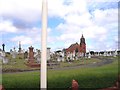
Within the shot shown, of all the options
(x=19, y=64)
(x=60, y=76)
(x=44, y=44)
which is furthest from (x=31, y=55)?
(x=44, y=44)

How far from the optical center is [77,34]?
103 inches

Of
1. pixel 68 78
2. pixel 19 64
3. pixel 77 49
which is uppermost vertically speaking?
pixel 77 49

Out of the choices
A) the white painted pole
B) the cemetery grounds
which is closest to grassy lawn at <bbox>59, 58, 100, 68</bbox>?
the cemetery grounds

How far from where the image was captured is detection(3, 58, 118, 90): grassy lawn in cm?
258

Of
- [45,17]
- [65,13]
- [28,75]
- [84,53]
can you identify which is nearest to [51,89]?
[28,75]

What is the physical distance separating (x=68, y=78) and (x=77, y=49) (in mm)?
326

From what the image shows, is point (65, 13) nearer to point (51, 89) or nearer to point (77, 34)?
point (77, 34)

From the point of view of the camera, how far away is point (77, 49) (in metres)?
2.63

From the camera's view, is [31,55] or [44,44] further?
[31,55]

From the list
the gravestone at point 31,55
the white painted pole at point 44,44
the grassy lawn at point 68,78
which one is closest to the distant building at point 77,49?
the grassy lawn at point 68,78

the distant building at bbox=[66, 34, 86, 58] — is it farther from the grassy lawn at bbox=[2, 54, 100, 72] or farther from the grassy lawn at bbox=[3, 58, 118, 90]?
the grassy lawn at bbox=[3, 58, 118, 90]

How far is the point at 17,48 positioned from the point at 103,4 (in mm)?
1038

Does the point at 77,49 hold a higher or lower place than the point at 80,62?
higher

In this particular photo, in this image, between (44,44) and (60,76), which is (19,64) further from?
(44,44)
